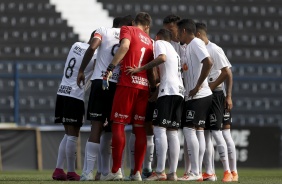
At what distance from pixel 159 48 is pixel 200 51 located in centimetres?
53

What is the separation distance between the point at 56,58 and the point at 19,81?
7.99ft

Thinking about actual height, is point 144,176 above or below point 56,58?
below

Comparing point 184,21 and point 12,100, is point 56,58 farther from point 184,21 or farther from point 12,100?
point 184,21

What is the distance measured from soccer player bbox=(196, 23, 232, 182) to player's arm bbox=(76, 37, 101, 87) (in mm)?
1590

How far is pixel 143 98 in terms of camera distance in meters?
10.0

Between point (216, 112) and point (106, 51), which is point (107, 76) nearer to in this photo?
point (106, 51)

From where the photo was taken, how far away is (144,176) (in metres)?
10.8

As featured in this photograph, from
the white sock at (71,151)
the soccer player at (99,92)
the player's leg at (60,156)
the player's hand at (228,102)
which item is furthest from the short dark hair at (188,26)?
the white sock at (71,151)

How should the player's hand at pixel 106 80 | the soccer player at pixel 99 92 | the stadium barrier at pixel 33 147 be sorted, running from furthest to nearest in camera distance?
the stadium barrier at pixel 33 147 → the soccer player at pixel 99 92 → the player's hand at pixel 106 80

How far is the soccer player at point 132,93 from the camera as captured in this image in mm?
9797

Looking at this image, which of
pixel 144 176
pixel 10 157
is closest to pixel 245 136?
pixel 10 157

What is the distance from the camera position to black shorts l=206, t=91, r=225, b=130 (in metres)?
10.8

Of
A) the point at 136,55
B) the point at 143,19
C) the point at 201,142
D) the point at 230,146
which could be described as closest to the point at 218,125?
the point at 201,142

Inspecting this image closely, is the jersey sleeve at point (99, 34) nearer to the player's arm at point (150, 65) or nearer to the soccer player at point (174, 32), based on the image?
the player's arm at point (150, 65)
